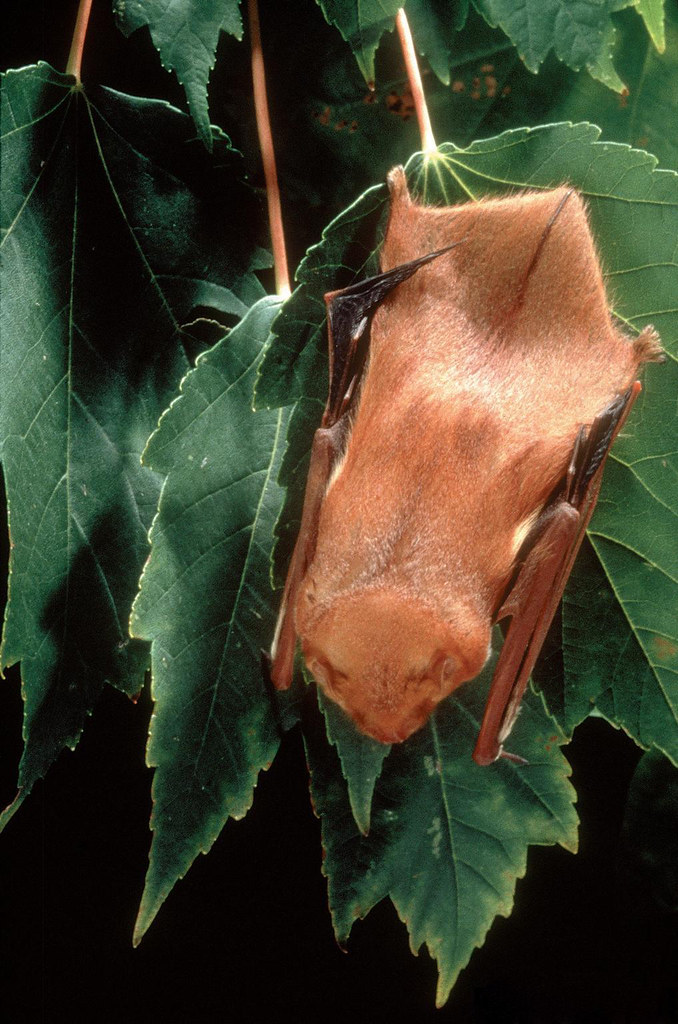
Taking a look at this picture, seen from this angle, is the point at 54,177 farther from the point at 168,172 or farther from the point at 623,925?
the point at 623,925

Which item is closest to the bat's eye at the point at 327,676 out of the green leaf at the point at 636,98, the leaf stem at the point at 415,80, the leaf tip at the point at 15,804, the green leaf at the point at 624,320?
the green leaf at the point at 624,320

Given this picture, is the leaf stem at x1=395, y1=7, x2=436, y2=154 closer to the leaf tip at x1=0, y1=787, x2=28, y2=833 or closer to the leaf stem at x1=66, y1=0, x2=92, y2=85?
the leaf stem at x1=66, y1=0, x2=92, y2=85

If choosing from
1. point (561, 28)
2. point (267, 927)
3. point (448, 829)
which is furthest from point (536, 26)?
point (267, 927)

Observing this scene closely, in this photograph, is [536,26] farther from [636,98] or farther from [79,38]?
[79,38]

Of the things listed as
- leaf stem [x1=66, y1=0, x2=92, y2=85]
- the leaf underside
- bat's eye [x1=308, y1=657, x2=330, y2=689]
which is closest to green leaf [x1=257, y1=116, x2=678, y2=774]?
the leaf underside

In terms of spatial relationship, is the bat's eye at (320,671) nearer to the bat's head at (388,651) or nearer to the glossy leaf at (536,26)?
the bat's head at (388,651)
